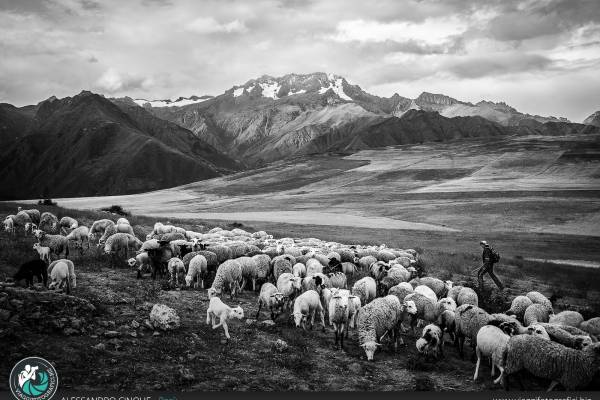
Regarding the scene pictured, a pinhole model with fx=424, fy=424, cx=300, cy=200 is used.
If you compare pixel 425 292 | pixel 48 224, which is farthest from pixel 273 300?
pixel 48 224

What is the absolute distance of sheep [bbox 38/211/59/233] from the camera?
→ 29.5 meters

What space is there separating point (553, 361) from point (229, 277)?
12.2 metres

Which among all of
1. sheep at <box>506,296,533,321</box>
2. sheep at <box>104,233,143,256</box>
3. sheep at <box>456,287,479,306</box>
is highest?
sheep at <box>104,233,143,256</box>

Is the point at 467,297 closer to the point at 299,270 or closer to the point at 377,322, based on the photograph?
the point at 377,322

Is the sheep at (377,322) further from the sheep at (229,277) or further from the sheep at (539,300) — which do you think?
the sheep at (539,300)

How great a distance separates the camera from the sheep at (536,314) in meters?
15.9

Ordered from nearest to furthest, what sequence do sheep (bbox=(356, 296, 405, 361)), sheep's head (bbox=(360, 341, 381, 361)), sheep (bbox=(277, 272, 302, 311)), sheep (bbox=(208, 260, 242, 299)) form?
sheep's head (bbox=(360, 341, 381, 361)), sheep (bbox=(356, 296, 405, 361)), sheep (bbox=(277, 272, 302, 311)), sheep (bbox=(208, 260, 242, 299))

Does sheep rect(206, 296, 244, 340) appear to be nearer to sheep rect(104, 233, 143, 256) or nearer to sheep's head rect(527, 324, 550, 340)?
sheep's head rect(527, 324, 550, 340)

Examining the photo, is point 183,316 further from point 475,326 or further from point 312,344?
point 475,326

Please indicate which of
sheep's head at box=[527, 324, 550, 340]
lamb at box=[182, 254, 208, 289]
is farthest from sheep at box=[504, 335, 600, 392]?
lamb at box=[182, 254, 208, 289]

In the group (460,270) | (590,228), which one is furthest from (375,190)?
(460,270)

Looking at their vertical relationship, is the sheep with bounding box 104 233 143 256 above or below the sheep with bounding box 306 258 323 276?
above

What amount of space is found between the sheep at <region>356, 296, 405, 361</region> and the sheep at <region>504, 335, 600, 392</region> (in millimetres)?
3779

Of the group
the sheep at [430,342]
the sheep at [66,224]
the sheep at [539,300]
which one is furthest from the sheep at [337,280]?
the sheep at [66,224]
